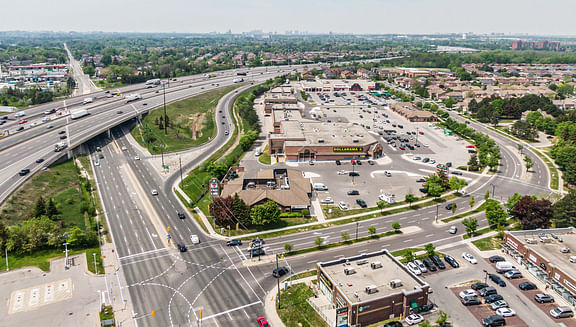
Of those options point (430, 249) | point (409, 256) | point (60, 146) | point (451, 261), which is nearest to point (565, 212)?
point (451, 261)

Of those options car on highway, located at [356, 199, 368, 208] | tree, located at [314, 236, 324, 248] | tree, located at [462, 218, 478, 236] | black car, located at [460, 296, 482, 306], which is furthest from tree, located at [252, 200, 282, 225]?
tree, located at [462, 218, 478, 236]

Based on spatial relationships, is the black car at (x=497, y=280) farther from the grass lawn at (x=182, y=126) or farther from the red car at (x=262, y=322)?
the grass lawn at (x=182, y=126)

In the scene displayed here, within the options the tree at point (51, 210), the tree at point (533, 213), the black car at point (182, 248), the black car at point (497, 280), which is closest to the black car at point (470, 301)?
the black car at point (497, 280)

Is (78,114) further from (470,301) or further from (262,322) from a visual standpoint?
(470,301)

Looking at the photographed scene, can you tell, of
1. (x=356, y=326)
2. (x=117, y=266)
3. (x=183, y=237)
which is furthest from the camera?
(x=183, y=237)

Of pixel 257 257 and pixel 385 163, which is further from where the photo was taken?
pixel 385 163

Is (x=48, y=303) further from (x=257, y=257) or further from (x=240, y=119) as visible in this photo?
(x=240, y=119)

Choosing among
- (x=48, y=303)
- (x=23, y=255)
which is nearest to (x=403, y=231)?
(x=48, y=303)
